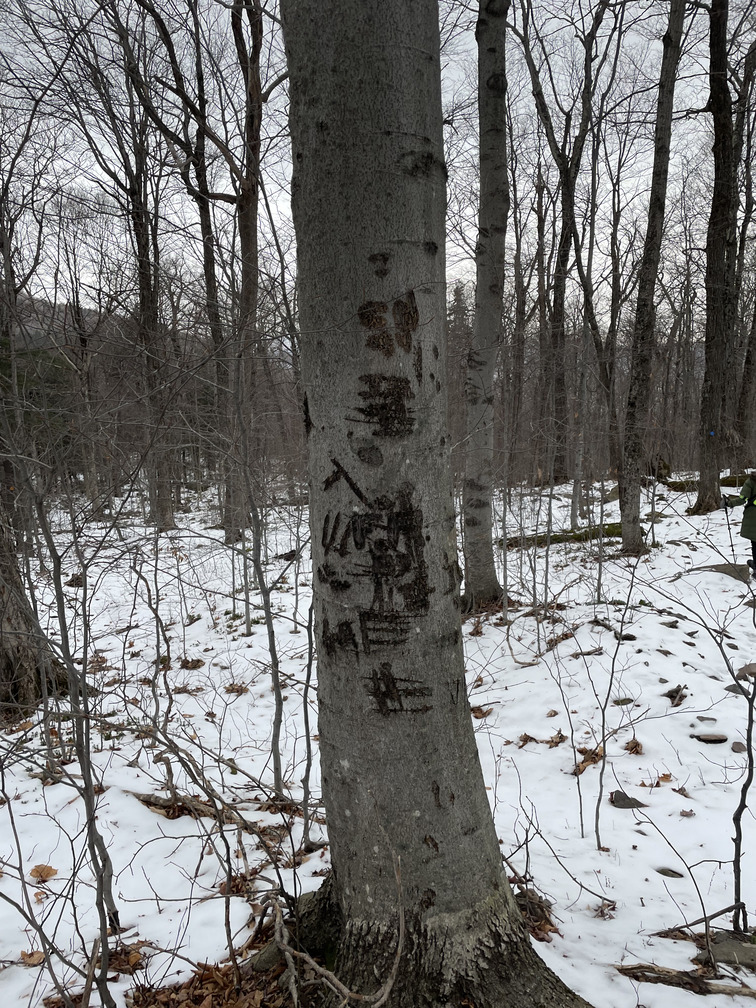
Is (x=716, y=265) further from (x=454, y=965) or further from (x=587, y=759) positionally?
(x=454, y=965)

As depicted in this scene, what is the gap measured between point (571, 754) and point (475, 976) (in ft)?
7.92

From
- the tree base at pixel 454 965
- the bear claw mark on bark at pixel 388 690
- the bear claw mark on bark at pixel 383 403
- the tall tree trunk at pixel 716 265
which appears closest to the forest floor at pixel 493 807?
the tree base at pixel 454 965

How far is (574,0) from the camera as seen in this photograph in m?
8.20

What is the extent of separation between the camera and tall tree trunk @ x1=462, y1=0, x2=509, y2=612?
537cm

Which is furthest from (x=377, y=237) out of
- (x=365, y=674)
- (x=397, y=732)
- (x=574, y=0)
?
(x=574, y=0)

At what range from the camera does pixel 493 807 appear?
300cm

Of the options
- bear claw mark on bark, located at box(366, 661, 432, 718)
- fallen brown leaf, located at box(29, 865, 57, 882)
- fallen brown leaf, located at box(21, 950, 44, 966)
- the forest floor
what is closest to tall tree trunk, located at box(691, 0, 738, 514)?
the forest floor

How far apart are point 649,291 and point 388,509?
7.10m

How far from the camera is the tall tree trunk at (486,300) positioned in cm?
537

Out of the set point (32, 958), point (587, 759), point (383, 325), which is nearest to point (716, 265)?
point (587, 759)

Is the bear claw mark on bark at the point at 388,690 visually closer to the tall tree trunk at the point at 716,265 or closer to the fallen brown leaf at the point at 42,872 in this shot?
the fallen brown leaf at the point at 42,872

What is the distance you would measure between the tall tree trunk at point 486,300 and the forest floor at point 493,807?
737mm

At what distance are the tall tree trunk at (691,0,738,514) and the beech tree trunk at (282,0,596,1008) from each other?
9.69m

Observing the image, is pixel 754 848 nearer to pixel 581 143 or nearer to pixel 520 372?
pixel 520 372
